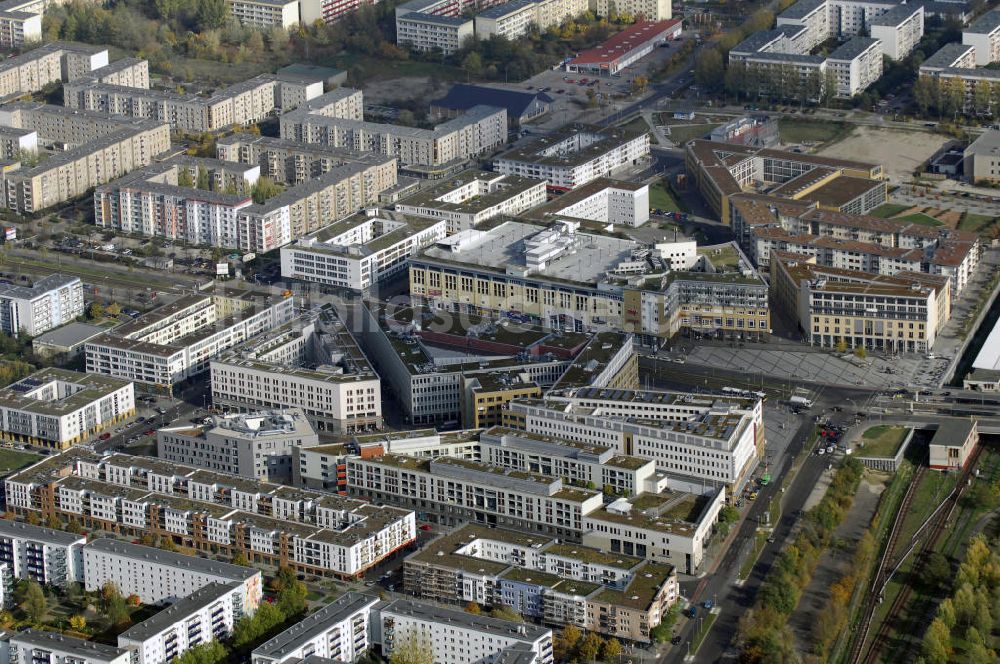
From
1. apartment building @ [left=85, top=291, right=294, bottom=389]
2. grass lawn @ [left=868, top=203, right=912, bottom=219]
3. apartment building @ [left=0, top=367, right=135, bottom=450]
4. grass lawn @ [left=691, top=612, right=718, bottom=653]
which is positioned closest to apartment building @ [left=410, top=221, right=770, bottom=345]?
apartment building @ [left=85, top=291, right=294, bottom=389]

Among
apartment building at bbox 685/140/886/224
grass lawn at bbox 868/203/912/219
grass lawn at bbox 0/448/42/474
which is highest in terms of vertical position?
apartment building at bbox 685/140/886/224

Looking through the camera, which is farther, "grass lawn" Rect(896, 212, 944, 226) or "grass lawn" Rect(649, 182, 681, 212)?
"grass lawn" Rect(649, 182, 681, 212)

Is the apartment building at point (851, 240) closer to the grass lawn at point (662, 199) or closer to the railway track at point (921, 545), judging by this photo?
the grass lawn at point (662, 199)

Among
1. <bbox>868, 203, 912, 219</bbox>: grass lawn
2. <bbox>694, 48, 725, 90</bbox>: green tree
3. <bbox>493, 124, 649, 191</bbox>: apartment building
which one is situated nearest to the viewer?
<bbox>868, 203, 912, 219</bbox>: grass lawn

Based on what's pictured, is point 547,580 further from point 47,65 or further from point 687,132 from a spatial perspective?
point 47,65

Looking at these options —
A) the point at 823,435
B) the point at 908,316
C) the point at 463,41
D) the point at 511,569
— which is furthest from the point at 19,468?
the point at 463,41

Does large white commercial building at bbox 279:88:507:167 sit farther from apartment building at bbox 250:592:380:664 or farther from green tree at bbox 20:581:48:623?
apartment building at bbox 250:592:380:664
